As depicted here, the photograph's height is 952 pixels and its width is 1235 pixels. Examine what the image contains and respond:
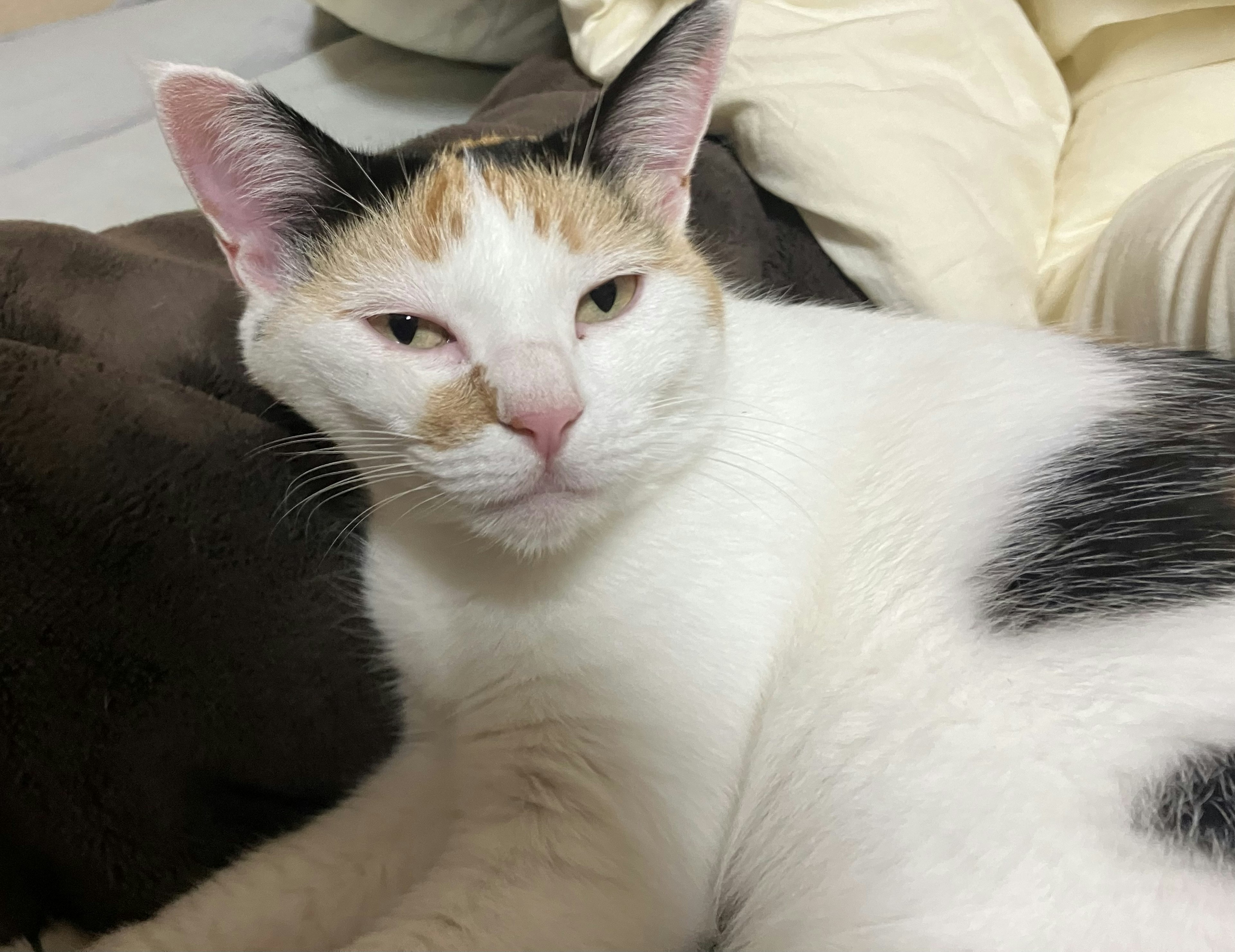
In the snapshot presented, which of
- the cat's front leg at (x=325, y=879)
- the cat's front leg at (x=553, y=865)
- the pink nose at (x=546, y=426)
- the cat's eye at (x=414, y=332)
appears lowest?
the cat's front leg at (x=325, y=879)

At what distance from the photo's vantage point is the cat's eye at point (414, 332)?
2.74 feet

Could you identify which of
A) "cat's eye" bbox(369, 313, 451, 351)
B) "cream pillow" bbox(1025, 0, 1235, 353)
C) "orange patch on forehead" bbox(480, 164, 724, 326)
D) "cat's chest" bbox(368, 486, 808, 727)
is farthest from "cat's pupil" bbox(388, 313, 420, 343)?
"cream pillow" bbox(1025, 0, 1235, 353)

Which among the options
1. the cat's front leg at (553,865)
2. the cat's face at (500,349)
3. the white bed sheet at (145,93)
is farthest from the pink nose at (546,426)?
the white bed sheet at (145,93)

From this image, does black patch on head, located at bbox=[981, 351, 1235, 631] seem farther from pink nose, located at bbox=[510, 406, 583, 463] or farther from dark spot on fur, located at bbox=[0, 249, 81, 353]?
dark spot on fur, located at bbox=[0, 249, 81, 353]

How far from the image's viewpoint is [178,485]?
3.07 ft

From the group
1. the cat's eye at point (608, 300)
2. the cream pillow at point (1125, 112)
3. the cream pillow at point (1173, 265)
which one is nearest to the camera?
the cat's eye at point (608, 300)

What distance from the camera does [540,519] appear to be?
836 mm

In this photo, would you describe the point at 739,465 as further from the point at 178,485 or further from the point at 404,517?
the point at 178,485

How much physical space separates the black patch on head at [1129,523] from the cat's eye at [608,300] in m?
0.51

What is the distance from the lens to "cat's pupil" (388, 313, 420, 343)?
837 mm

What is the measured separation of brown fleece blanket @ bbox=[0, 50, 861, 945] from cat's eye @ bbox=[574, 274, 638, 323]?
0.38 m

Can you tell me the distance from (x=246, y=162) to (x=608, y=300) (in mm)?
432

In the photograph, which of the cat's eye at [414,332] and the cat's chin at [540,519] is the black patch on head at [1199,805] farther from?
the cat's eye at [414,332]

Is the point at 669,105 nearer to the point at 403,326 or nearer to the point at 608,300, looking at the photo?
the point at 608,300
